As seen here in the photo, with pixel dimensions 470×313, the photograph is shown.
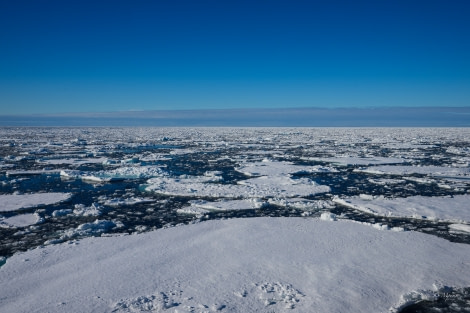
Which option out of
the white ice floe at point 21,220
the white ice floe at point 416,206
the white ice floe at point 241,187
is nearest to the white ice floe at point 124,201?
the white ice floe at point 241,187

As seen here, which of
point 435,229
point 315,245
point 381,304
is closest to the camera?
point 381,304

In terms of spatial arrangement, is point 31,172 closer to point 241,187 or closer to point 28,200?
point 28,200

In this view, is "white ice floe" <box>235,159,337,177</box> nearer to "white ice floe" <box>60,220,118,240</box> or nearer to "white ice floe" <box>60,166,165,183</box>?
"white ice floe" <box>60,166,165,183</box>

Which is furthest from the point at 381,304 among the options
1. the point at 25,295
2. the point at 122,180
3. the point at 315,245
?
the point at 122,180

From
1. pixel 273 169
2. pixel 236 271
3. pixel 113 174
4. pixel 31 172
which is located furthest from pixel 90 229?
pixel 31 172

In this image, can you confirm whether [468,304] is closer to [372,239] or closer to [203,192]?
[372,239]
